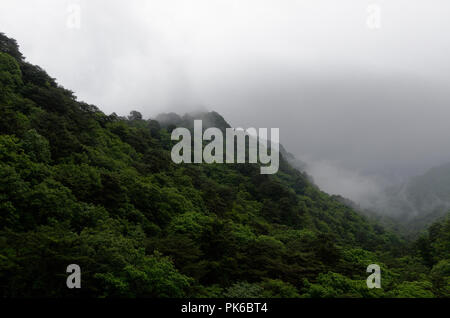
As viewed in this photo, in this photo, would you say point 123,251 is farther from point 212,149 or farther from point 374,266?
point 212,149

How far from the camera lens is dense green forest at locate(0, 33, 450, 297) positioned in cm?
1667

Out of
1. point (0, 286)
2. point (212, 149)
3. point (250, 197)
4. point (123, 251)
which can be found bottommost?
point (0, 286)

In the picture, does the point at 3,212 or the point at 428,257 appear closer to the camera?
the point at 3,212

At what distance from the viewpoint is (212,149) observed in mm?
81688

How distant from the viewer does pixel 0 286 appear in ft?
51.6

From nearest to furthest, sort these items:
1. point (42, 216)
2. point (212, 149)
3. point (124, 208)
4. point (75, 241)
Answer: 1. point (75, 241)
2. point (42, 216)
3. point (124, 208)
4. point (212, 149)

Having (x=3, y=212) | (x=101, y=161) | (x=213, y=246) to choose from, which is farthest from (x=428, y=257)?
(x=3, y=212)

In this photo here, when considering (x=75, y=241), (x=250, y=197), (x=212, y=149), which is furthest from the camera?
(x=212, y=149)

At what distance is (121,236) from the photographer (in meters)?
21.3

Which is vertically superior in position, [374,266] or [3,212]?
[3,212]

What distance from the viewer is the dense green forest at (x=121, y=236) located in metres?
16.7
